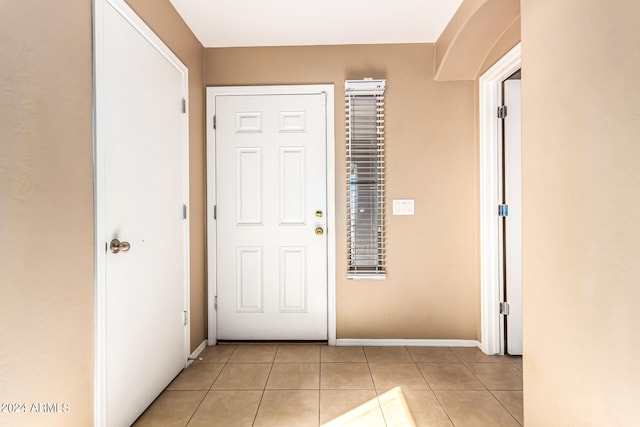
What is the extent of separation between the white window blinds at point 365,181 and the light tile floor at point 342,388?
2.31 ft

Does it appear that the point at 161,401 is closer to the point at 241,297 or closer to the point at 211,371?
the point at 211,371

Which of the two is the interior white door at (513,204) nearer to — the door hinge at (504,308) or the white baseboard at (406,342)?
the door hinge at (504,308)

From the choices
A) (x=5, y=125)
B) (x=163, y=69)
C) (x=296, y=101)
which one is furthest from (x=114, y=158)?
(x=296, y=101)

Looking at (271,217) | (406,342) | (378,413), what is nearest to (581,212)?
(378,413)

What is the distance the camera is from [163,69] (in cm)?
203

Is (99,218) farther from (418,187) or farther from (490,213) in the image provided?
(490,213)

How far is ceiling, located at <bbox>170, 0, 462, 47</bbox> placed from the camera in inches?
85.1

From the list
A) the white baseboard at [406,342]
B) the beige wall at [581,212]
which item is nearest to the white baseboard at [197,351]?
the white baseboard at [406,342]

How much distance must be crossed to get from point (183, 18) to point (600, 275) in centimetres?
277

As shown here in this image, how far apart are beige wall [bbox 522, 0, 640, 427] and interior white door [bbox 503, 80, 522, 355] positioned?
3.78ft

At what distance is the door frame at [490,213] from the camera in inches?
98.1

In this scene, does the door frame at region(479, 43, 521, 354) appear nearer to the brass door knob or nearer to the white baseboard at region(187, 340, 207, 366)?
the white baseboard at region(187, 340, 207, 366)

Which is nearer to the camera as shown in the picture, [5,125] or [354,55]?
[5,125]

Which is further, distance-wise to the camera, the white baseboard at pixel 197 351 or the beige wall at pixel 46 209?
the white baseboard at pixel 197 351
